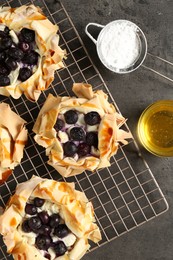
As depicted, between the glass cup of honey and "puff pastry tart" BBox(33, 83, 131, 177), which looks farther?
the glass cup of honey

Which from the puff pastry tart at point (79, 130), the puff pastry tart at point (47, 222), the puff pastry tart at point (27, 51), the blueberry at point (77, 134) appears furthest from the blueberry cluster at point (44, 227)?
the puff pastry tart at point (27, 51)

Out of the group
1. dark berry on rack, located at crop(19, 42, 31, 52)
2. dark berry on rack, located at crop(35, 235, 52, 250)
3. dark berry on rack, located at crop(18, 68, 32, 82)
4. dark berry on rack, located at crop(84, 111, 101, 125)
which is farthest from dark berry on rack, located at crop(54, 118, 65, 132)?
dark berry on rack, located at crop(35, 235, 52, 250)

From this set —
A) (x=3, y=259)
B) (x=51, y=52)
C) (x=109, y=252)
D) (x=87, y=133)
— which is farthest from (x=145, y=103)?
(x=3, y=259)

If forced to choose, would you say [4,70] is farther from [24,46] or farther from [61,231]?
[61,231]

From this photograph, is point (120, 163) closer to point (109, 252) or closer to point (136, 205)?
point (136, 205)

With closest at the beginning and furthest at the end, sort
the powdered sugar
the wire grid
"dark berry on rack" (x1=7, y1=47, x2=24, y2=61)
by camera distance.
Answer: "dark berry on rack" (x1=7, y1=47, x2=24, y2=61) → the powdered sugar → the wire grid

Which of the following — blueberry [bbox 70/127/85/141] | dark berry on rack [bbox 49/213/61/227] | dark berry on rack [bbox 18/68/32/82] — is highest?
dark berry on rack [bbox 18/68/32/82]

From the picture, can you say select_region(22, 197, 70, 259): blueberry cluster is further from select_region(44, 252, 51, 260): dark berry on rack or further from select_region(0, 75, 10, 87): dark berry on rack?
select_region(0, 75, 10, 87): dark berry on rack

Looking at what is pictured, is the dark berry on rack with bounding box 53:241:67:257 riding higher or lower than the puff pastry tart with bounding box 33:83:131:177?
lower
